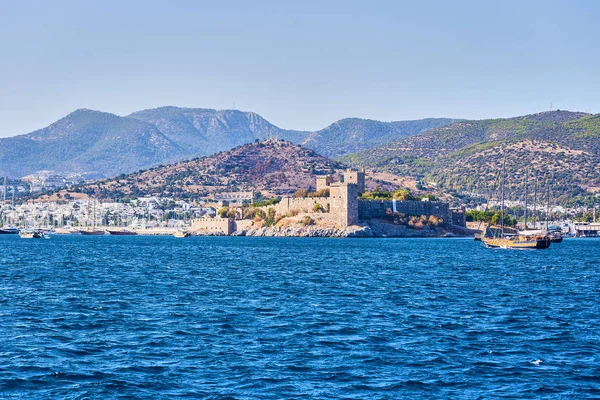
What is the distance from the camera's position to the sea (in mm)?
16547

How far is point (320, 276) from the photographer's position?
4022cm

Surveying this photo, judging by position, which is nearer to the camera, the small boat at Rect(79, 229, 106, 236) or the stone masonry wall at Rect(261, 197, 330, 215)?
the stone masonry wall at Rect(261, 197, 330, 215)

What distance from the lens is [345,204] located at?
337 ft

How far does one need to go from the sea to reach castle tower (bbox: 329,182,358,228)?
6296cm

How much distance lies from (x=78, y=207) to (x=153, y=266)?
141 m

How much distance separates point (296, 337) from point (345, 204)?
3205 inches

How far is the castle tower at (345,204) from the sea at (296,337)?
63.0 metres

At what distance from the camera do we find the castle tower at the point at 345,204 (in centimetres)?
10231

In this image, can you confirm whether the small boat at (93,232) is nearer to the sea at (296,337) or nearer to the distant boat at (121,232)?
the distant boat at (121,232)

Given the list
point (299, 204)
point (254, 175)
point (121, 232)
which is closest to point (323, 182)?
point (299, 204)

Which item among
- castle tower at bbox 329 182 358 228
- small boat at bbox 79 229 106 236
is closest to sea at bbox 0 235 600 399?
castle tower at bbox 329 182 358 228

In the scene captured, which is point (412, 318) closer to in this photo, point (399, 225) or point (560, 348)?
point (560, 348)

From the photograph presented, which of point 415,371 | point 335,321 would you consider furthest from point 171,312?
point 415,371

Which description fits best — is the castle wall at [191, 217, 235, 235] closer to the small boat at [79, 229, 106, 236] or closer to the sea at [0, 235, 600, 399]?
the small boat at [79, 229, 106, 236]
